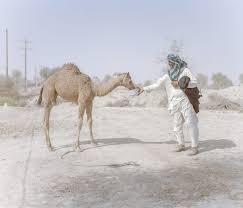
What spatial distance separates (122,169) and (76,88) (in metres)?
2.36

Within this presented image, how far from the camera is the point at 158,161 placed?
9000 millimetres

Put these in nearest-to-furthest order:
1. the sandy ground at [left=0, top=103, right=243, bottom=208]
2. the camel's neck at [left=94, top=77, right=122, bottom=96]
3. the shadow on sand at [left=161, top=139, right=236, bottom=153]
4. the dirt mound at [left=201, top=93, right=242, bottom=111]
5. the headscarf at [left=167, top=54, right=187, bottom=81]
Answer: the sandy ground at [left=0, top=103, right=243, bottom=208], the headscarf at [left=167, top=54, right=187, bottom=81], the camel's neck at [left=94, top=77, right=122, bottom=96], the shadow on sand at [left=161, top=139, right=236, bottom=153], the dirt mound at [left=201, top=93, right=242, bottom=111]

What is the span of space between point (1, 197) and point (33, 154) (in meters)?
3.07

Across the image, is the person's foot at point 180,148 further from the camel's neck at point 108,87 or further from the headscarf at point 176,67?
the camel's neck at point 108,87

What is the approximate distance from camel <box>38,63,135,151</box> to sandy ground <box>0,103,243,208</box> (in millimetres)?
943

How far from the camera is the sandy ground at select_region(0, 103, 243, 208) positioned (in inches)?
261

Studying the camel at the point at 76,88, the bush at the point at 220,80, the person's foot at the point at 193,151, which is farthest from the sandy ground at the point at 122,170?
the bush at the point at 220,80

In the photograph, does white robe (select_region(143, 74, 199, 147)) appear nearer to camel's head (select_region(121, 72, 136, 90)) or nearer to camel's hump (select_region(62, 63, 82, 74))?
camel's head (select_region(121, 72, 136, 90))

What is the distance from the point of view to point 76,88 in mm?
9891

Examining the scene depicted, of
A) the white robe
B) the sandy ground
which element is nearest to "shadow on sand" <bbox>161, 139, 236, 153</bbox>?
the sandy ground

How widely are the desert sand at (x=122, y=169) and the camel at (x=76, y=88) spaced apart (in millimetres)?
938

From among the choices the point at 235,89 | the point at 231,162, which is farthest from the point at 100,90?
the point at 235,89

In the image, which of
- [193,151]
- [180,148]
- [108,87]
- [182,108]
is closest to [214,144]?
[180,148]

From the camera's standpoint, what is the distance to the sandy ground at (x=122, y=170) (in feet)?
21.8
